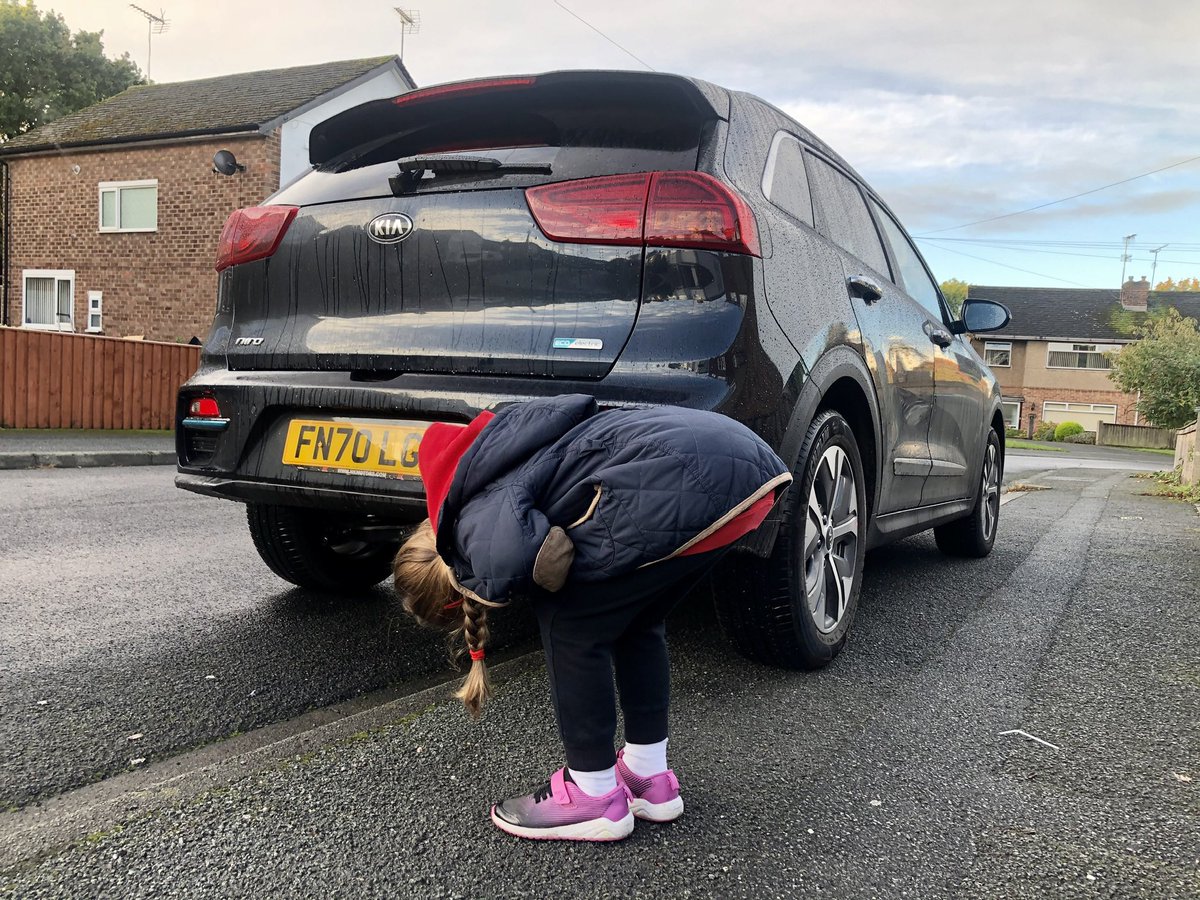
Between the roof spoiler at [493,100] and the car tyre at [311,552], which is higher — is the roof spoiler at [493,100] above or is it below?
above

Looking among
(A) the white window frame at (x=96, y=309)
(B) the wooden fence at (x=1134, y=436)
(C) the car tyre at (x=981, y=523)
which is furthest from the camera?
(B) the wooden fence at (x=1134, y=436)

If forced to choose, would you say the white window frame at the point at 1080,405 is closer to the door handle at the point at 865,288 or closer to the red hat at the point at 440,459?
the door handle at the point at 865,288

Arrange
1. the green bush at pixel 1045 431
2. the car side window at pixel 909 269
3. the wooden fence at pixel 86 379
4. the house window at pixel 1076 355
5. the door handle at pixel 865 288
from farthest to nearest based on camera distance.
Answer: the house window at pixel 1076 355 → the green bush at pixel 1045 431 → the wooden fence at pixel 86 379 → the car side window at pixel 909 269 → the door handle at pixel 865 288

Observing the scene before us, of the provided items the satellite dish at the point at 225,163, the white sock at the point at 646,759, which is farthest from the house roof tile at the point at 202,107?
the white sock at the point at 646,759

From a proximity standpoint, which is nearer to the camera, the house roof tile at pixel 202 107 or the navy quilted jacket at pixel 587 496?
the navy quilted jacket at pixel 587 496

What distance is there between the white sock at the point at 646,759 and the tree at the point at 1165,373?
39940 millimetres

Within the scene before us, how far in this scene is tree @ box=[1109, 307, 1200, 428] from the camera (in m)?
36.2

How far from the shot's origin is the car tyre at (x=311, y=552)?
3.31 meters

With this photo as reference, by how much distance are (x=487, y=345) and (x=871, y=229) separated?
205cm

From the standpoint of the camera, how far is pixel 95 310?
2038 centimetres

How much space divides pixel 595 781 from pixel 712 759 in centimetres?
49

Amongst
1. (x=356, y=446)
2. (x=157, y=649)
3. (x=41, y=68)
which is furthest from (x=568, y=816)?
(x=41, y=68)

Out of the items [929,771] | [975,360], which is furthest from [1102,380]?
[929,771]

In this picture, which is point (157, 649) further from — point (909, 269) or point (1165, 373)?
point (1165, 373)
